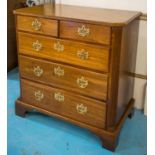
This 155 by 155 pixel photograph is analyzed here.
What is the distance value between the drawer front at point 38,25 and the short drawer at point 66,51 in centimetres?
4

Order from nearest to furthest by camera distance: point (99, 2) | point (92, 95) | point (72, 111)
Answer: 1. point (92, 95)
2. point (72, 111)
3. point (99, 2)

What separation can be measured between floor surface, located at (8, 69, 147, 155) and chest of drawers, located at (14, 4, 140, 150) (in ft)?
0.38

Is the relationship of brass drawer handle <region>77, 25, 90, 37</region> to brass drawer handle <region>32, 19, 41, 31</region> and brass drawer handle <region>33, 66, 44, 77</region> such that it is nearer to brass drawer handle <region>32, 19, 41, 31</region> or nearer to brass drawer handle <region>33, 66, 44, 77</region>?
brass drawer handle <region>32, 19, 41, 31</region>

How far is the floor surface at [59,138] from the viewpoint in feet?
5.17

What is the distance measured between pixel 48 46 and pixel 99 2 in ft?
1.92

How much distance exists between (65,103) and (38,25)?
1.82 ft

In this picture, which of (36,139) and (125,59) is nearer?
(125,59)

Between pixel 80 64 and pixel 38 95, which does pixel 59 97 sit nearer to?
pixel 38 95

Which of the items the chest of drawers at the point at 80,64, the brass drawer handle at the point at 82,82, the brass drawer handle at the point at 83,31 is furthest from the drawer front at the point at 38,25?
the brass drawer handle at the point at 82,82

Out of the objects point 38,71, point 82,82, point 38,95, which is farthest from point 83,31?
point 38,95

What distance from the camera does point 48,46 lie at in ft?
5.25

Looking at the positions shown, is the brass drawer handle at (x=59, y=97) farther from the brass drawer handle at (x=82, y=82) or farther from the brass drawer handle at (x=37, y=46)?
the brass drawer handle at (x=37, y=46)
